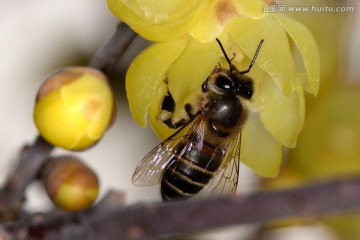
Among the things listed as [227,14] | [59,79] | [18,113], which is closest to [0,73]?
[18,113]

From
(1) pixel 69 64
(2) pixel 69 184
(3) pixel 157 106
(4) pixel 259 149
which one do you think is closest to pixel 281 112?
(4) pixel 259 149

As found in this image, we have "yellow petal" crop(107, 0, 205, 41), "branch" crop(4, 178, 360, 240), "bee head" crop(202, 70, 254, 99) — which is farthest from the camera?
"bee head" crop(202, 70, 254, 99)

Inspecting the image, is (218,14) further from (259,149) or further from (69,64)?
(69,64)

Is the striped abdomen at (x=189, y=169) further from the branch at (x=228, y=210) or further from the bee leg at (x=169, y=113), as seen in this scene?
the branch at (x=228, y=210)

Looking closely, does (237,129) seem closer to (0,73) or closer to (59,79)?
(59,79)

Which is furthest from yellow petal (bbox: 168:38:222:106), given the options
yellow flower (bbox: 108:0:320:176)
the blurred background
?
the blurred background

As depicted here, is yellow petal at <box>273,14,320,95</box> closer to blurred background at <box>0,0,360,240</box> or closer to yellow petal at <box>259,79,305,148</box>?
yellow petal at <box>259,79,305,148</box>
